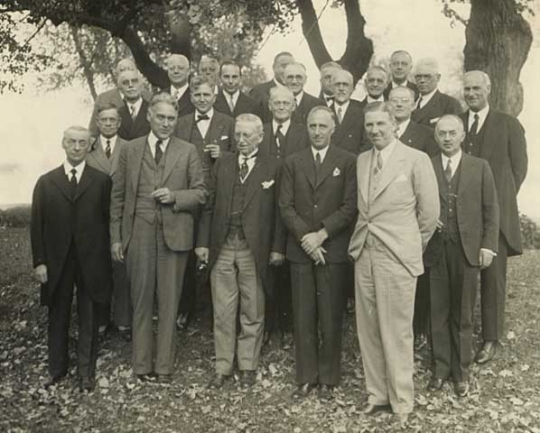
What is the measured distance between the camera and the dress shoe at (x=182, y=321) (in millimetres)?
7056

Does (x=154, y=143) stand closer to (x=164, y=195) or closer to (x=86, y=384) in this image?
(x=164, y=195)

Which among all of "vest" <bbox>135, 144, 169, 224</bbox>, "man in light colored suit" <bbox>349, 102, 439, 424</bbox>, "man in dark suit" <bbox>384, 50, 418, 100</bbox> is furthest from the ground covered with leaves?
"man in dark suit" <bbox>384, 50, 418, 100</bbox>

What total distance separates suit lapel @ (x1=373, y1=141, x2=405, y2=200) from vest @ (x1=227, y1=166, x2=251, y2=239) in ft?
3.78

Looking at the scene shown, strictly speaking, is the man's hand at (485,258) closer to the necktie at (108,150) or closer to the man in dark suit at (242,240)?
the man in dark suit at (242,240)

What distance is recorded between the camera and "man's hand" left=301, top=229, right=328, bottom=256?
548cm

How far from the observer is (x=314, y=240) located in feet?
18.0

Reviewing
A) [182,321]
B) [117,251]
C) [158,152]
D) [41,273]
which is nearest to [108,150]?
[158,152]

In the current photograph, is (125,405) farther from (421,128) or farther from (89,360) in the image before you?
(421,128)

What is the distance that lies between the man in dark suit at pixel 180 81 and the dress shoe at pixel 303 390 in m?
2.87

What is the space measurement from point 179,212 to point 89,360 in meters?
1.49

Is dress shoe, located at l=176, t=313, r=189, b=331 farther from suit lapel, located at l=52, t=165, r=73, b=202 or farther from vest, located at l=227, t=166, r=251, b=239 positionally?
suit lapel, located at l=52, t=165, r=73, b=202

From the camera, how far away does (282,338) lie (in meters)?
6.68

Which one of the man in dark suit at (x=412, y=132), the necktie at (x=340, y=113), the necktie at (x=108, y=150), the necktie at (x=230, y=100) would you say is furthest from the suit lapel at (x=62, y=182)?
the man in dark suit at (x=412, y=132)

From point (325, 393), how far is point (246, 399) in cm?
63
